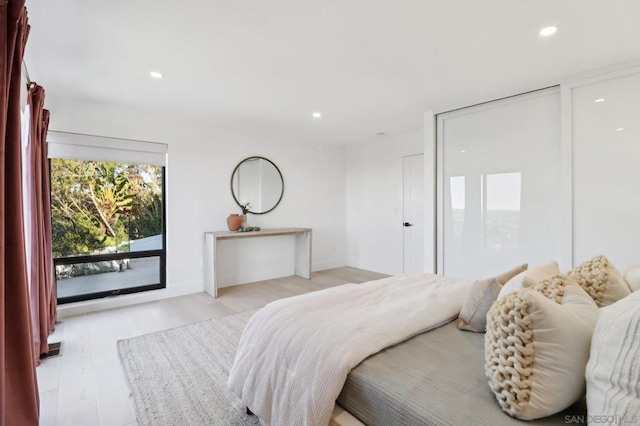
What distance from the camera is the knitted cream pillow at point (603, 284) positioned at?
4.05 ft

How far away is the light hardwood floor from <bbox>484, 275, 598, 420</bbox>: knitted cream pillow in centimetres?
195

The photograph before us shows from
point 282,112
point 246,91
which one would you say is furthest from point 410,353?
point 282,112

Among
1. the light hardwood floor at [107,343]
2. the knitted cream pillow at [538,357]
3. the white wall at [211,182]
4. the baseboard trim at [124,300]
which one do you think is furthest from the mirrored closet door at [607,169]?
the baseboard trim at [124,300]

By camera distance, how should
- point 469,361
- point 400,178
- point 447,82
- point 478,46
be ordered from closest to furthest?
point 469,361, point 478,46, point 447,82, point 400,178

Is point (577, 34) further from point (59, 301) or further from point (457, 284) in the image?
point (59, 301)

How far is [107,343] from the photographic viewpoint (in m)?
2.67

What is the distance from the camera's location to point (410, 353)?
124 centimetres

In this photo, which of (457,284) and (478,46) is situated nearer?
(457,284)

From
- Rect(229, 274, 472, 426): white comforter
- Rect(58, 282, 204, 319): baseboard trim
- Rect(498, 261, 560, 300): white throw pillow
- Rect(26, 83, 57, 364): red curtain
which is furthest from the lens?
Rect(58, 282, 204, 319): baseboard trim

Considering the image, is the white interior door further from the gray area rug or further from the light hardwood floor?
the gray area rug

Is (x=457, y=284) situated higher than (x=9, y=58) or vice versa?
(x=9, y=58)

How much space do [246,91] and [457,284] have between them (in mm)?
2686

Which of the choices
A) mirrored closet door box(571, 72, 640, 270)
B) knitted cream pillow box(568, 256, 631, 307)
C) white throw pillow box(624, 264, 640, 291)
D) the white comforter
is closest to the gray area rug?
the white comforter

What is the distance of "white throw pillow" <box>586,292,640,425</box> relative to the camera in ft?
2.24
